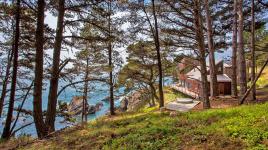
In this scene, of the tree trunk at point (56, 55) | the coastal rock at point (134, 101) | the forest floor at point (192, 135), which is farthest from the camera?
the coastal rock at point (134, 101)

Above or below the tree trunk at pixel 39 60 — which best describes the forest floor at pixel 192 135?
below

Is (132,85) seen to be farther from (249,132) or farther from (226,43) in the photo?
(249,132)

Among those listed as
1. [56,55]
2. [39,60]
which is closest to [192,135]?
[56,55]

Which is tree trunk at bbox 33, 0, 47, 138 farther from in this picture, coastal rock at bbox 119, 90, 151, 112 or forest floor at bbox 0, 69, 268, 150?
coastal rock at bbox 119, 90, 151, 112

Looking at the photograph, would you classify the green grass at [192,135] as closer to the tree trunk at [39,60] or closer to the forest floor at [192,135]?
the forest floor at [192,135]

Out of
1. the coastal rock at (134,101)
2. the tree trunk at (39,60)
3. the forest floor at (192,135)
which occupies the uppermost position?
the tree trunk at (39,60)

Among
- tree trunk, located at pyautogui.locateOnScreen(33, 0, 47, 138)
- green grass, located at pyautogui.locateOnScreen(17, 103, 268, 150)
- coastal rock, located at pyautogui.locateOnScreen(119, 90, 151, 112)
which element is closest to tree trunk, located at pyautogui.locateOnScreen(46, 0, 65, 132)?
tree trunk, located at pyautogui.locateOnScreen(33, 0, 47, 138)

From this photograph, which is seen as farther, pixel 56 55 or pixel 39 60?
pixel 56 55

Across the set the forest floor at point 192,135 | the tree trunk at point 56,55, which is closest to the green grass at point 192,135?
the forest floor at point 192,135

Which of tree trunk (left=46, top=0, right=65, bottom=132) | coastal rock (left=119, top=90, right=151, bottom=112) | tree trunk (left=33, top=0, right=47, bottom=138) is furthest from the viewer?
coastal rock (left=119, top=90, right=151, bottom=112)

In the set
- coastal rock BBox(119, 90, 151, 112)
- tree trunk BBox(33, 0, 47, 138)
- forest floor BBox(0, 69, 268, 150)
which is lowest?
coastal rock BBox(119, 90, 151, 112)

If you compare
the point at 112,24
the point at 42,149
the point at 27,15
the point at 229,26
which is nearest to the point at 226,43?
the point at 229,26

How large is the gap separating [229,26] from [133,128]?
15806 mm

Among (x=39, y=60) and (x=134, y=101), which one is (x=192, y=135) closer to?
(x=39, y=60)
